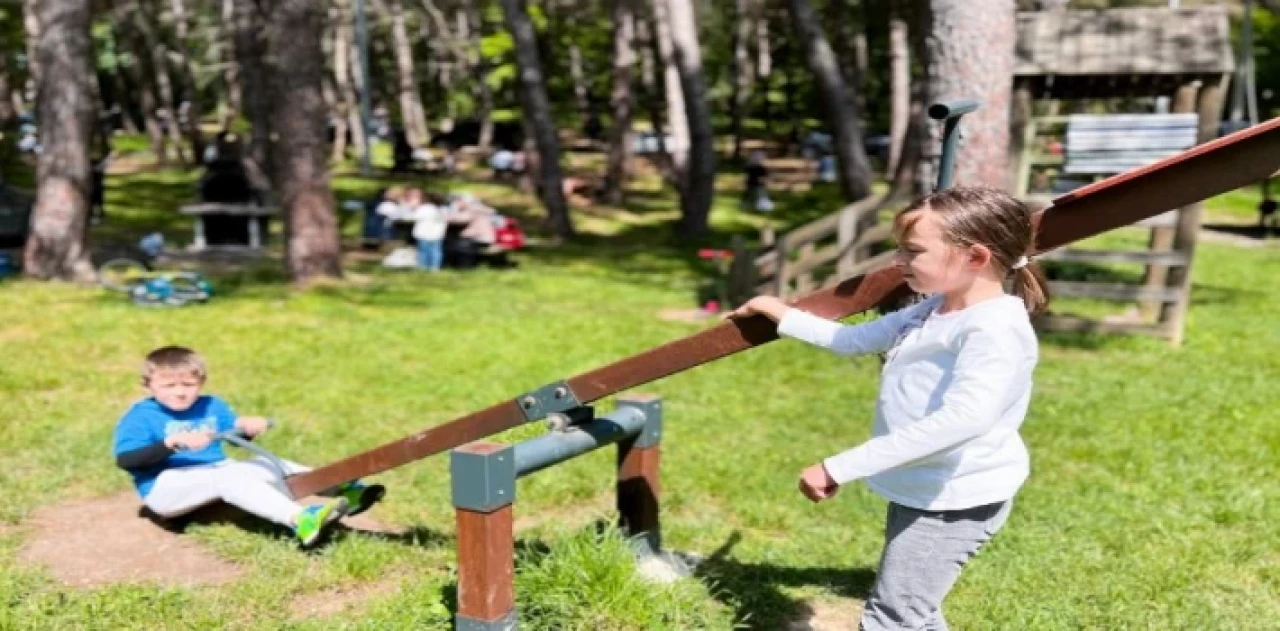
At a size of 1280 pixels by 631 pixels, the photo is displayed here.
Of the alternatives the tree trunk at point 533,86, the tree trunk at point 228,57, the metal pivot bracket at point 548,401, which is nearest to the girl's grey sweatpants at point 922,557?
the metal pivot bracket at point 548,401

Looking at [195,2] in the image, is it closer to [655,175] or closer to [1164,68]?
[655,175]

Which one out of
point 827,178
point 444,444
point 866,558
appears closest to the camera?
point 444,444

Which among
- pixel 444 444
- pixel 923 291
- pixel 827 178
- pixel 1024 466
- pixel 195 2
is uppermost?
pixel 195 2

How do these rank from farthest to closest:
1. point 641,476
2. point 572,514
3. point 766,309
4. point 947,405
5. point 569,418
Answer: point 572,514, point 641,476, point 569,418, point 766,309, point 947,405

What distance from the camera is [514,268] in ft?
49.6

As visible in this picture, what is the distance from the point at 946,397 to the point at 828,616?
5.31 feet

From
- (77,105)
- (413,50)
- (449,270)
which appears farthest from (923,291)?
(413,50)

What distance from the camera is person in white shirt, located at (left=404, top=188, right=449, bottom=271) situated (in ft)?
48.0

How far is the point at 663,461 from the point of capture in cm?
608

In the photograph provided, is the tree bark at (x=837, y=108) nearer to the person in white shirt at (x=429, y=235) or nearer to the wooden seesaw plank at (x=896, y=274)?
the person in white shirt at (x=429, y=235)

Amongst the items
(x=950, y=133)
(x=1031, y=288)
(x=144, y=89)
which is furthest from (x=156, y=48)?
(x=1031, y=288)

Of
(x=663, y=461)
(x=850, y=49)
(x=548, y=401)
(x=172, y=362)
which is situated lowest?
(x=663, y=461)

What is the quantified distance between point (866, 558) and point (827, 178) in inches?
992

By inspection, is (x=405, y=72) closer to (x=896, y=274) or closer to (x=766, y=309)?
(x=766, y=309)
